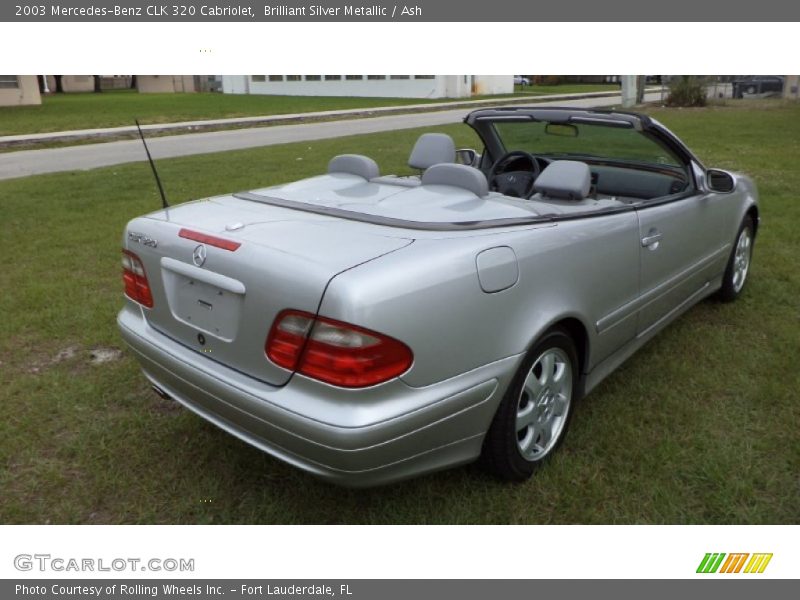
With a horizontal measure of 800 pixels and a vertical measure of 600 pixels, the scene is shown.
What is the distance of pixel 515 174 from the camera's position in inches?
148

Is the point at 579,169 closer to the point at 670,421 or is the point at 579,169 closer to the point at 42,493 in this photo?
the point at 670,421

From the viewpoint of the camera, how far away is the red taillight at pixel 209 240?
2.27 m

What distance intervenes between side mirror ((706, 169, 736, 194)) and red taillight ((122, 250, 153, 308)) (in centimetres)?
310

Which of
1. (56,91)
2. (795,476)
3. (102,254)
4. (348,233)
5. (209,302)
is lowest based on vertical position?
(795,476)

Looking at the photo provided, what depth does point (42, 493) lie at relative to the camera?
8.71ft

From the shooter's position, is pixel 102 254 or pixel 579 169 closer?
pixel 579 169

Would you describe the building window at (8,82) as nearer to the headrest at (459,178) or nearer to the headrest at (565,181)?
the headrest at (459,178)

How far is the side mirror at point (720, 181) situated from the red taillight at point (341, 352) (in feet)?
8.77

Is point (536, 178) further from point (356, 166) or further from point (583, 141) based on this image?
point (356, 166)

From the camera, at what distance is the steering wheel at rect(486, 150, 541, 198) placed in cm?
369

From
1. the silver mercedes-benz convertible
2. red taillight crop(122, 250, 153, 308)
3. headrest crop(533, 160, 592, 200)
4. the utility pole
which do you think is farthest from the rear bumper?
the utility pole

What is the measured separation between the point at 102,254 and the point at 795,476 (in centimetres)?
552

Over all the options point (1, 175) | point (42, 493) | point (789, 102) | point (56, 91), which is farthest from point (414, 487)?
point (56, 91)

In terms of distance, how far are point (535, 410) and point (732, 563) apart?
0.85 metres
